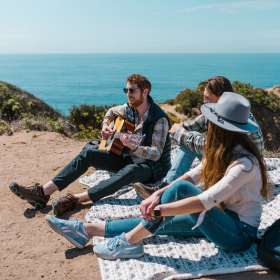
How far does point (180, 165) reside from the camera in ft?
14.3

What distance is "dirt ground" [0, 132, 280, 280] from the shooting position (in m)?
3.35

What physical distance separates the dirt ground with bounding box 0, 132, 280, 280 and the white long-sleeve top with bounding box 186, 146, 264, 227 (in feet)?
1.78

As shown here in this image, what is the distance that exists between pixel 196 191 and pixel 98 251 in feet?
3.50

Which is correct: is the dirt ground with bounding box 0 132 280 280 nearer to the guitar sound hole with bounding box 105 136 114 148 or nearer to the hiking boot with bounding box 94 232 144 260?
the hiking boot with bounding box 94 232 144 260

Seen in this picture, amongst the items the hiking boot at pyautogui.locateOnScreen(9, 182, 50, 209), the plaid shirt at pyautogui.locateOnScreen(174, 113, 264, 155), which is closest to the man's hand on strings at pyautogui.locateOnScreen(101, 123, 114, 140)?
the plaid shirt at pyautogui.locateOnScreen(174, 113, 264, 155)

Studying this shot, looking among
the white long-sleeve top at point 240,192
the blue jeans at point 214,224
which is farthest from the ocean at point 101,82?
the white long-sleeve top at point 240,192

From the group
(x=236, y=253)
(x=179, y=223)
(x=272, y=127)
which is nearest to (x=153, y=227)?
(x=179, y=223)

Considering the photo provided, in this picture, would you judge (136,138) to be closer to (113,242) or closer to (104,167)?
(104,167)

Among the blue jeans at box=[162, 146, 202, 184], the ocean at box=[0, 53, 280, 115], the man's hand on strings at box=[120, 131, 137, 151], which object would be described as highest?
the man's hand on strings at box=[120, 131, 137, 151]

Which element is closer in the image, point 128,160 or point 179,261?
point 179,261

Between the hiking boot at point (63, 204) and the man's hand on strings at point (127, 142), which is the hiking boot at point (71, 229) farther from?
the man's hand on strings at point (127, 142)

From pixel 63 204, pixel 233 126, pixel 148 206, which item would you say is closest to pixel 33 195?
pixel 63 204

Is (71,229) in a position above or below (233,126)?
below

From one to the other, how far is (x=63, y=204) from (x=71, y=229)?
847 mm
